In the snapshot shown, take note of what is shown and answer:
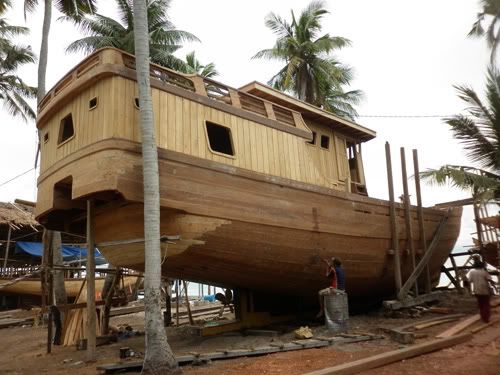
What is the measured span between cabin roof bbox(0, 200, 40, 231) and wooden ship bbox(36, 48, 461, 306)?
1245 centimetres

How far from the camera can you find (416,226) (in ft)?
40.3

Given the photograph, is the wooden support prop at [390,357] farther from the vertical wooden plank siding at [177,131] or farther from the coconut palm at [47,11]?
the coconut palm at [47,11]

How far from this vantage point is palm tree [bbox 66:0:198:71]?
19.0 meters

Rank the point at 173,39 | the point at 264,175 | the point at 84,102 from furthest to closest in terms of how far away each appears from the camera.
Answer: the point at 173,39 < the point at 264,175 < the point at 84,102

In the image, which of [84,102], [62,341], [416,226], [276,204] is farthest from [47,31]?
[416,226]

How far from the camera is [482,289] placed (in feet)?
30.3

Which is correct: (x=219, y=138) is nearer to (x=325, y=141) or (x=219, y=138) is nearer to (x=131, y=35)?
(x=325, y=141)

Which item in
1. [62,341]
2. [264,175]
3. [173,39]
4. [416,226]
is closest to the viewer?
[264,175]

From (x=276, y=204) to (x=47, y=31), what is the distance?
1168 cm

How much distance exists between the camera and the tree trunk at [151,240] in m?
5.78

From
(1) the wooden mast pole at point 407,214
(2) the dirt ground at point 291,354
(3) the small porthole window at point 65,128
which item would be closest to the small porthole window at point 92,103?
(3) the small porthole window at point 65,128

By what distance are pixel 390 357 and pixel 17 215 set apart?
19.4 metres

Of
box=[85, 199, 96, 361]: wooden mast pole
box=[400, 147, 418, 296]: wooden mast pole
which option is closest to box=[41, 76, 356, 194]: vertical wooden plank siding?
box=[85, 199, 96, 361]: wooden mast pole

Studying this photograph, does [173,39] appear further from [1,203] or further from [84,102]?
[84,102]
